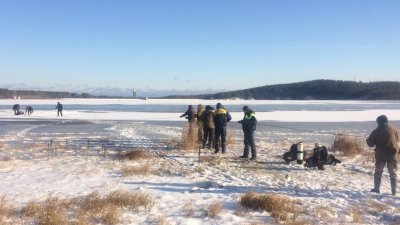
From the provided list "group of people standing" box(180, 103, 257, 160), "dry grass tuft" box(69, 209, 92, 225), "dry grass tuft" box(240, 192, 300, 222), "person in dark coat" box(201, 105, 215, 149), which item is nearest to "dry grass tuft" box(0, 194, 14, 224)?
"dry grass tuft" box(69, 209, 92, 225)

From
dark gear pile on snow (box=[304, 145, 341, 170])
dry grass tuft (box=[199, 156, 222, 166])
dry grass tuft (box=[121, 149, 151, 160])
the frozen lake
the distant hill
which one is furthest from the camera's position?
the distant hill

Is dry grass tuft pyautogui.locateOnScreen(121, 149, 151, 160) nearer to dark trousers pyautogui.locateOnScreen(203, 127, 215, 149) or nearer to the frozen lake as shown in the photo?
dark trousers pyautogui.locateOnScreen(203, 127, 215, 149)

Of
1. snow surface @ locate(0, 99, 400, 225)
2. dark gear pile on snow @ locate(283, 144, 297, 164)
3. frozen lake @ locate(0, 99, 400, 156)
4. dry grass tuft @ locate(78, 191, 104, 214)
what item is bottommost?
frozen lake @ locate(0, 99, 400, 156)

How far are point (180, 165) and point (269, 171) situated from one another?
2260 mm

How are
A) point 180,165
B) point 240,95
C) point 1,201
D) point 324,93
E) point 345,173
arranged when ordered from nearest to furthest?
1. point 1,201
2. point 345,173
3. point 180,165
4. point 324,93
5. point 240,95

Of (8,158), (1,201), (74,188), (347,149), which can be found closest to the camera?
(1,201)

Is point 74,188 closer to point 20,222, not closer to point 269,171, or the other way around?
point 20,222

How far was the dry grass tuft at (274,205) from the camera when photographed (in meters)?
6.37

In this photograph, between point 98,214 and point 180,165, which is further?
point 180,165

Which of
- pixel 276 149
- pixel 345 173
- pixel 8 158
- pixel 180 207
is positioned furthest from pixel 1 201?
pixel 276 149

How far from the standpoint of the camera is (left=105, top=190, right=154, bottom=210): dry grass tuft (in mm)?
6816

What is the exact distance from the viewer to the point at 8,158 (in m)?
12.1

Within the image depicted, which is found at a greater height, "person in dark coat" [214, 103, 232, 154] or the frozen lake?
"person in dark coat" [214, 103, 232, 154]

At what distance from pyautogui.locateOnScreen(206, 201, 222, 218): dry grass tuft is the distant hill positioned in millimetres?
139862
